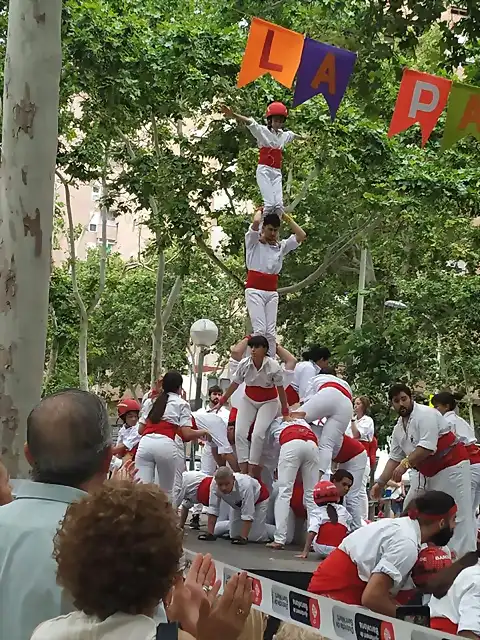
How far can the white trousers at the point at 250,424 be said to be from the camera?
31.1ft

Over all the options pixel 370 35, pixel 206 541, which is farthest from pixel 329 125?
pixel 206 541

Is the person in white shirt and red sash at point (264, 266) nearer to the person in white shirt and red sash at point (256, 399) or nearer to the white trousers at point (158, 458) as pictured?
the person in white shirt and red sash at point (256, 399)

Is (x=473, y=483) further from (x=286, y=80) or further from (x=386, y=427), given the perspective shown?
(x=386, y=427)

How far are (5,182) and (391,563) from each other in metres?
3.67

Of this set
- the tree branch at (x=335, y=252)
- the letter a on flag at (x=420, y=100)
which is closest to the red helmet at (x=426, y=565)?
the letter a on flag at (x=420, y=100)

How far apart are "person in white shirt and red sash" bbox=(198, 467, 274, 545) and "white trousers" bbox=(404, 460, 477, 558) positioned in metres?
1.48

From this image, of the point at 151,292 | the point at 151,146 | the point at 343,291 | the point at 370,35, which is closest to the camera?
the point at 370,35

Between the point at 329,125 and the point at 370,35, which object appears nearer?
the point at 370,35

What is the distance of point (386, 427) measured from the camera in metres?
22.5

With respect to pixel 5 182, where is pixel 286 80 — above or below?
above

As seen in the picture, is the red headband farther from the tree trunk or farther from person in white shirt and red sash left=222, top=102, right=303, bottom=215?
person in white shirt and red sash left=222, top=102, right=303, bottom=215

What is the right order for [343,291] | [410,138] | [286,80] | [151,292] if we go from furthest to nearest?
[151,292]
[343,291]
[410,138]
[286,80]

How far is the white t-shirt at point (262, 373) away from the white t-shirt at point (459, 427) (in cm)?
168

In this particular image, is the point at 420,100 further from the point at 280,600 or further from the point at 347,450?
the point at 280,600
